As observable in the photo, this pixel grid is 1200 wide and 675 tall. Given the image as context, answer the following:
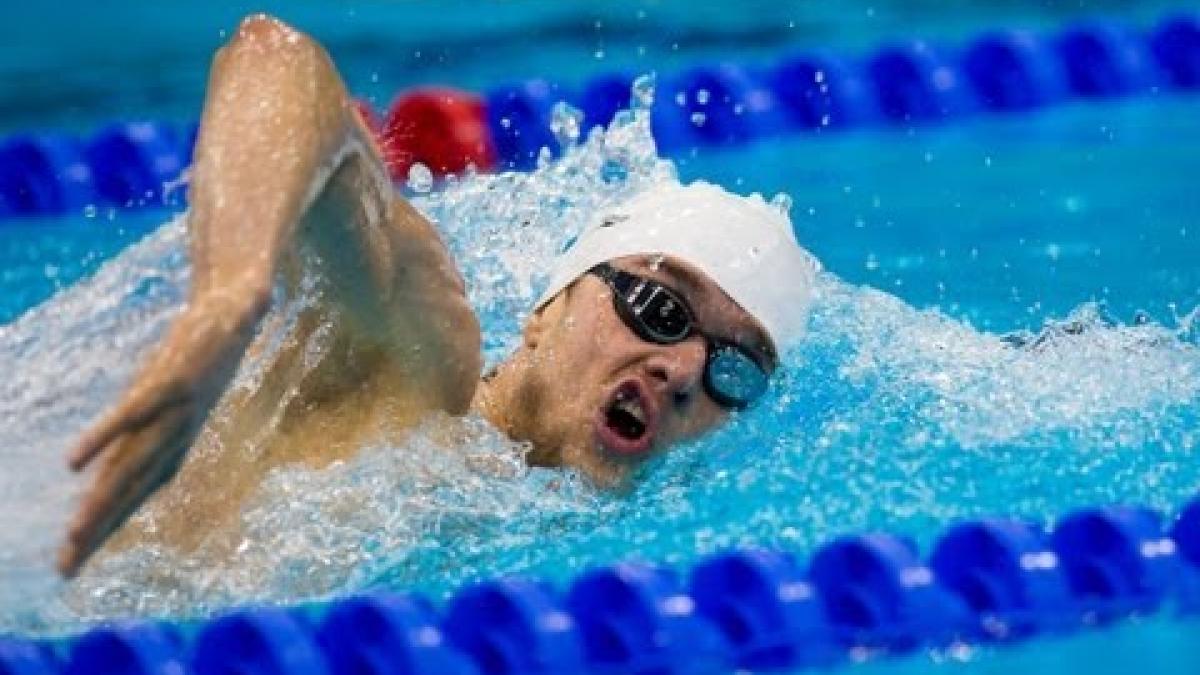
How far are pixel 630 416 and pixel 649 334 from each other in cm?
10

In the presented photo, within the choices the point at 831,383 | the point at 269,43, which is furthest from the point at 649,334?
the point at 269,43

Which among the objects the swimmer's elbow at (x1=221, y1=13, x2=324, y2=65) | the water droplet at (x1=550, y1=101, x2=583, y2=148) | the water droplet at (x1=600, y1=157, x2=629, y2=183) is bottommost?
the swimmer's elbow at (x1=221, y1=13, x2=324, y2=65)

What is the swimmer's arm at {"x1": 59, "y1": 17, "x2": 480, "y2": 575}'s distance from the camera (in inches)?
67.1

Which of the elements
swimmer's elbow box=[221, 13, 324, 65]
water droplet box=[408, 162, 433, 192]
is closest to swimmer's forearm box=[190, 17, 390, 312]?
swimmer's elbow box=[221, 13, 324, 65]

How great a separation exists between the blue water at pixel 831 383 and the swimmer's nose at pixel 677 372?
99 mm

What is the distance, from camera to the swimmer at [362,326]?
1755 mm

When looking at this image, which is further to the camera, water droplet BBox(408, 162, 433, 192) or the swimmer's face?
water droplet BBox(408, 162, 433, 192)

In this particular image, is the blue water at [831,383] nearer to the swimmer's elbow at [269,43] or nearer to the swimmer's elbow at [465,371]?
the swimmer's elbow at [465,371]

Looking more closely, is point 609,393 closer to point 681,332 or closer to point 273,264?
point 681,332

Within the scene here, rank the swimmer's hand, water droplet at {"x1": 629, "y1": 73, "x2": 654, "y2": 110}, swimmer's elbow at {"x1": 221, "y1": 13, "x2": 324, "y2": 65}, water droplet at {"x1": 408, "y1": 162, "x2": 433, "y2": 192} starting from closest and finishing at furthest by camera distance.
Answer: the swimmer's hand, swimmer's elbow at {"x1": 221, "y1": 13, "x2": 324, "y2": 65}, water droplet at {"x1": 408, "y1": 162, "x2": 433, "y2": 192}, water droplet at {"x1": 629, "y1": 73, "x2": 654, "y2": 110}

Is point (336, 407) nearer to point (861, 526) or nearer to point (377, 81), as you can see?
point (861, 526)

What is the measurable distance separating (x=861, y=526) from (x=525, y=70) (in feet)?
7.66

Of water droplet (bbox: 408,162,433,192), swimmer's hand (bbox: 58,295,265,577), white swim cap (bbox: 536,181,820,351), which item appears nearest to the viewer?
swimmer's hand (bbox: 58,295,265,577)

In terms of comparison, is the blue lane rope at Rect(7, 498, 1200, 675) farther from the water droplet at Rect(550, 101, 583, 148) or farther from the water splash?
the water droplet at Rect(550, 101, 583, 148)
